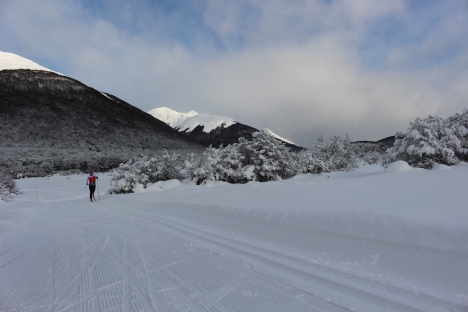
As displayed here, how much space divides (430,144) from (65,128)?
214ft

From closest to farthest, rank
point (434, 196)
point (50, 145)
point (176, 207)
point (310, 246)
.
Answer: point (310, 246) → point (434, 196) → point (176, 207) → point (50, 145)

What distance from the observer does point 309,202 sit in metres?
6.19

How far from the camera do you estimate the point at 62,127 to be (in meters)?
55.3

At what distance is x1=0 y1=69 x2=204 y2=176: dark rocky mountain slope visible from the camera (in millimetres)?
40219

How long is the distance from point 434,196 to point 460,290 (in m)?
3.17

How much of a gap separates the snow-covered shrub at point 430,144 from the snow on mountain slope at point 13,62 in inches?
3754

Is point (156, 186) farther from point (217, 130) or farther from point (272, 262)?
A: point (217, 130)

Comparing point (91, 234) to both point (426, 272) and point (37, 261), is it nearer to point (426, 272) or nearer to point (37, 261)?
point (37, 261)

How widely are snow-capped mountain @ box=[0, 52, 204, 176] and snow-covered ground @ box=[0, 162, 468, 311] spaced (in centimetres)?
3869

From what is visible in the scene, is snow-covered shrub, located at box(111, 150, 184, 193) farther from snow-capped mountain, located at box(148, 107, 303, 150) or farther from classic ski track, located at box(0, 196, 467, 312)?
snow-capped mountain, located at box(148, 107, 303, 150)

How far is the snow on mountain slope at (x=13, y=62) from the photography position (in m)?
71.0

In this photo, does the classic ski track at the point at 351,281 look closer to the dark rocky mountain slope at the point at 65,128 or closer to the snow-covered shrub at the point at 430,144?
the snow-covered shrub at the point at 430,144

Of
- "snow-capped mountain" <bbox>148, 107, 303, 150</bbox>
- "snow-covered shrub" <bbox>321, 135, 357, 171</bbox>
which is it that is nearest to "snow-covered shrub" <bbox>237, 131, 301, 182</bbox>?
"snow-covered shrub" <bbox>321, 135, 357, 171</bbox>

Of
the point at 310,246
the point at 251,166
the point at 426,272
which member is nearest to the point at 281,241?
the point at 310,246
